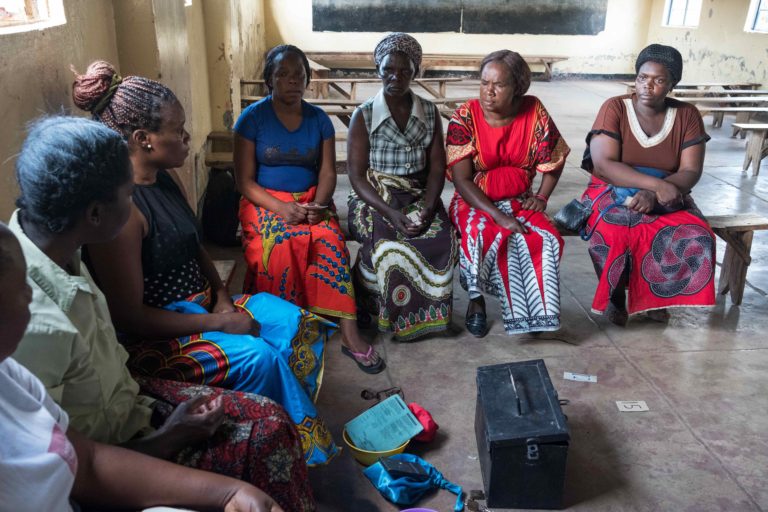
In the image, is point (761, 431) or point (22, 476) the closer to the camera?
point (22, 476)

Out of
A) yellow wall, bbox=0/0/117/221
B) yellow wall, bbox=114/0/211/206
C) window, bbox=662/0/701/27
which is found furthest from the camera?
window, bbox=662/0/701/27

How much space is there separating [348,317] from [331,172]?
29.1 inches

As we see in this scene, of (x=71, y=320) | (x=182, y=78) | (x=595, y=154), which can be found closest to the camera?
(x=71, y=320)

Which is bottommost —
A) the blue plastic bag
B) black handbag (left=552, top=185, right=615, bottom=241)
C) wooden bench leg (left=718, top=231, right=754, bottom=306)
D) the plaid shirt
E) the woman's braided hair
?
the blue plastic bag

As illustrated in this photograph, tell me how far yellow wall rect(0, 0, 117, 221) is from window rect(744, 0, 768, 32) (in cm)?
1057

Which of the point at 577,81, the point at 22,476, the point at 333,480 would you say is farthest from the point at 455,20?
the point at 22,476

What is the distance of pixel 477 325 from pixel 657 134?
4.55 ft

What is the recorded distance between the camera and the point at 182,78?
3906 millimetres

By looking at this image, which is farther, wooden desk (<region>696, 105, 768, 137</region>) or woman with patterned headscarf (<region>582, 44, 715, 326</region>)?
wooden desk (<region>696, 105, 768, 137</region>)

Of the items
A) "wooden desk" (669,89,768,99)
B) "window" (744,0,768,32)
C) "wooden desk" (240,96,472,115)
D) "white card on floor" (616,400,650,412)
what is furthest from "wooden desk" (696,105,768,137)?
"white card on floor" (616,400,650,412)

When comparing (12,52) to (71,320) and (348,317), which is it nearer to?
(71,320)

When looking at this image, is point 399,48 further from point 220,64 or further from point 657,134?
point 220,64

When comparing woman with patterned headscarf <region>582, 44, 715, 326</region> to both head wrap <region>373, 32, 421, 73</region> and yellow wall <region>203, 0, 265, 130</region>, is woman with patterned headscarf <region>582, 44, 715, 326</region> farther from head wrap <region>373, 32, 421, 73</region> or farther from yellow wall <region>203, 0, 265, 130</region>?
yellow wall <region>203, 0, 265, 130</region>

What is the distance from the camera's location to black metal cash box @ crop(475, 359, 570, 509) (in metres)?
2.19
